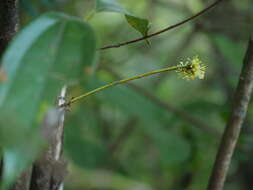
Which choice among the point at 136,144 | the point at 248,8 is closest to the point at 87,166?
the point at 136,144

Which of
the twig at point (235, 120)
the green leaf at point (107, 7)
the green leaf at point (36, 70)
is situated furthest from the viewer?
the twig at point (235, 120)

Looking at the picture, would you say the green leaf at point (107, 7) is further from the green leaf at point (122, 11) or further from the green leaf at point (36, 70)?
the green leaf at point (36, 70)

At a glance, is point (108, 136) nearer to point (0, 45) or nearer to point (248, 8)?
point (248, 8)

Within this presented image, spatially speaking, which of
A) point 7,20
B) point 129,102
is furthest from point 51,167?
point 129,102

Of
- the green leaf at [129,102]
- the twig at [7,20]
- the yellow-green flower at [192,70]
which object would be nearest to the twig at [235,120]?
the yellow-green flower at [192,70]

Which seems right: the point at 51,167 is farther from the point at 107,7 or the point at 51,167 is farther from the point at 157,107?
the point at 157,107

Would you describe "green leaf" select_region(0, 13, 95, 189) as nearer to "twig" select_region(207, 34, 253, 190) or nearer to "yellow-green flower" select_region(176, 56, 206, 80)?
"yellow-green flower" select_region(176, 56, 206, 80)

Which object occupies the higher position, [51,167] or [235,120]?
[235,120]
